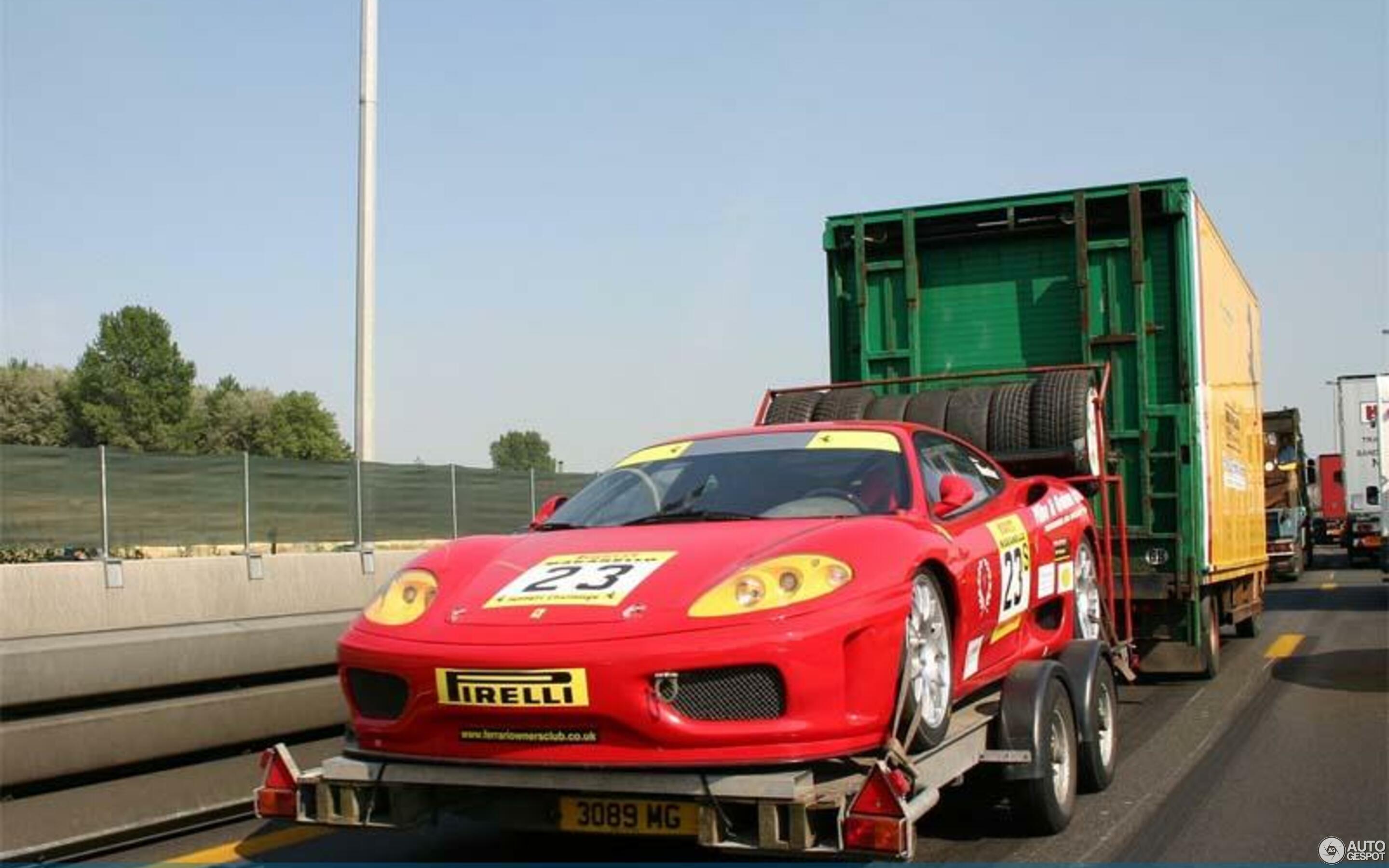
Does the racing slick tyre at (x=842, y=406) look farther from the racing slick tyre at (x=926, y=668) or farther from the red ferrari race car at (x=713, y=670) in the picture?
the racing slick tyre at (x=926, y=668)

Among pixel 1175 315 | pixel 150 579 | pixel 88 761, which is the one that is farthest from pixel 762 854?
pixel 150 579

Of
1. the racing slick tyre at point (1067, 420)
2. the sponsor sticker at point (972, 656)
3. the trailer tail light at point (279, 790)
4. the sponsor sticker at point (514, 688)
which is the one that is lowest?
the trailer tail light at point (279, 790)

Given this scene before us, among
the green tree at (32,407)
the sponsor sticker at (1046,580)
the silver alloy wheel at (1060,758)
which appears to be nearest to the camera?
the silver alloy wheel at (1060,758)

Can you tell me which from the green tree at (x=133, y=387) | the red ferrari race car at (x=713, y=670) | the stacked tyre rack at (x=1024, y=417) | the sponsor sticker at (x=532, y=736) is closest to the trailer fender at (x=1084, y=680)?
the red ferrari race car at (x=713, y=670)

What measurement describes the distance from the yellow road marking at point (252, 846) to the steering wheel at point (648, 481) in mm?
1777

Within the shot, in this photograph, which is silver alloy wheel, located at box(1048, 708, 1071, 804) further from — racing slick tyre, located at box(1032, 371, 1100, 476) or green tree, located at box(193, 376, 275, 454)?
green tree, located at box(193, 376, 275, 454)

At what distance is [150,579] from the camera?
42.8 feet

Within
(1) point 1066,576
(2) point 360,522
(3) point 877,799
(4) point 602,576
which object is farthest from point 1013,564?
(2) point 360,522

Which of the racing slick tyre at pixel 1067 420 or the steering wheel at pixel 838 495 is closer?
the steering wheel at pixel 838 495

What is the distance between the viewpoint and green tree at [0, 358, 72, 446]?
9181cm

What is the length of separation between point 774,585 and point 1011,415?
449 centimetres

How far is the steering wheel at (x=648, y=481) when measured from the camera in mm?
5613

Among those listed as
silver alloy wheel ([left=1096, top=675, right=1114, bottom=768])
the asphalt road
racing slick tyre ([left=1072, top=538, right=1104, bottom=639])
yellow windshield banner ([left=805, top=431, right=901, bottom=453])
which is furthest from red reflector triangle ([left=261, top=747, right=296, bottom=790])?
racing slick tyre ([left=1072, top=538, right=1104, bottom=639])

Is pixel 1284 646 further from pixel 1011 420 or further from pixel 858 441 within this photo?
pixel 858 441
